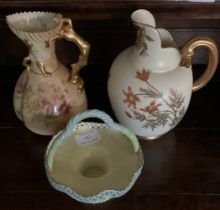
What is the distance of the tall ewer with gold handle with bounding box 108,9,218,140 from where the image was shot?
0.55 meters

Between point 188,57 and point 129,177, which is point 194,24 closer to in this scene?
point 188,57

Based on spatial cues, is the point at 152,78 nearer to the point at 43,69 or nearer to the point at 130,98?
the point at 130,98

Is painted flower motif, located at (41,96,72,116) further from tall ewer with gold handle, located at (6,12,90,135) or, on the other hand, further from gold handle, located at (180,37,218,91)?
gold handle, located at (180,37,218,91)

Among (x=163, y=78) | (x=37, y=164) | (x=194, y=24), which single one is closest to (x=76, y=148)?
(x=37, y=164)

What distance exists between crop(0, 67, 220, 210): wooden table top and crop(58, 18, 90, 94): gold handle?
0.31 ft

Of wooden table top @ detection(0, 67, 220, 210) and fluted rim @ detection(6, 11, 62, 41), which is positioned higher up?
fluted rim @ detection(6, 11, 62, 41)

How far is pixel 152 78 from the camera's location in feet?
1.83

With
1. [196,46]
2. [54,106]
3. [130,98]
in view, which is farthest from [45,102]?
[196,46]

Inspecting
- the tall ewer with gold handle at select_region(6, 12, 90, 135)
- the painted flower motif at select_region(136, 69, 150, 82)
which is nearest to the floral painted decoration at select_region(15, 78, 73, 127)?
the tall ewer with gold handle at select_region(6, 12, 90, 135)

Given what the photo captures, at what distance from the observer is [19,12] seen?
1.97 feet

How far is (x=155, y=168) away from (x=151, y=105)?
0.32ft

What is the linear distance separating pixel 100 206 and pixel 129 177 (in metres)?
0.06

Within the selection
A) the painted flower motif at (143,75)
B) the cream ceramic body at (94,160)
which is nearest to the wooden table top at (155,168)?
the cream ceramic body at (94,160)

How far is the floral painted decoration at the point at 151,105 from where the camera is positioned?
557mm
